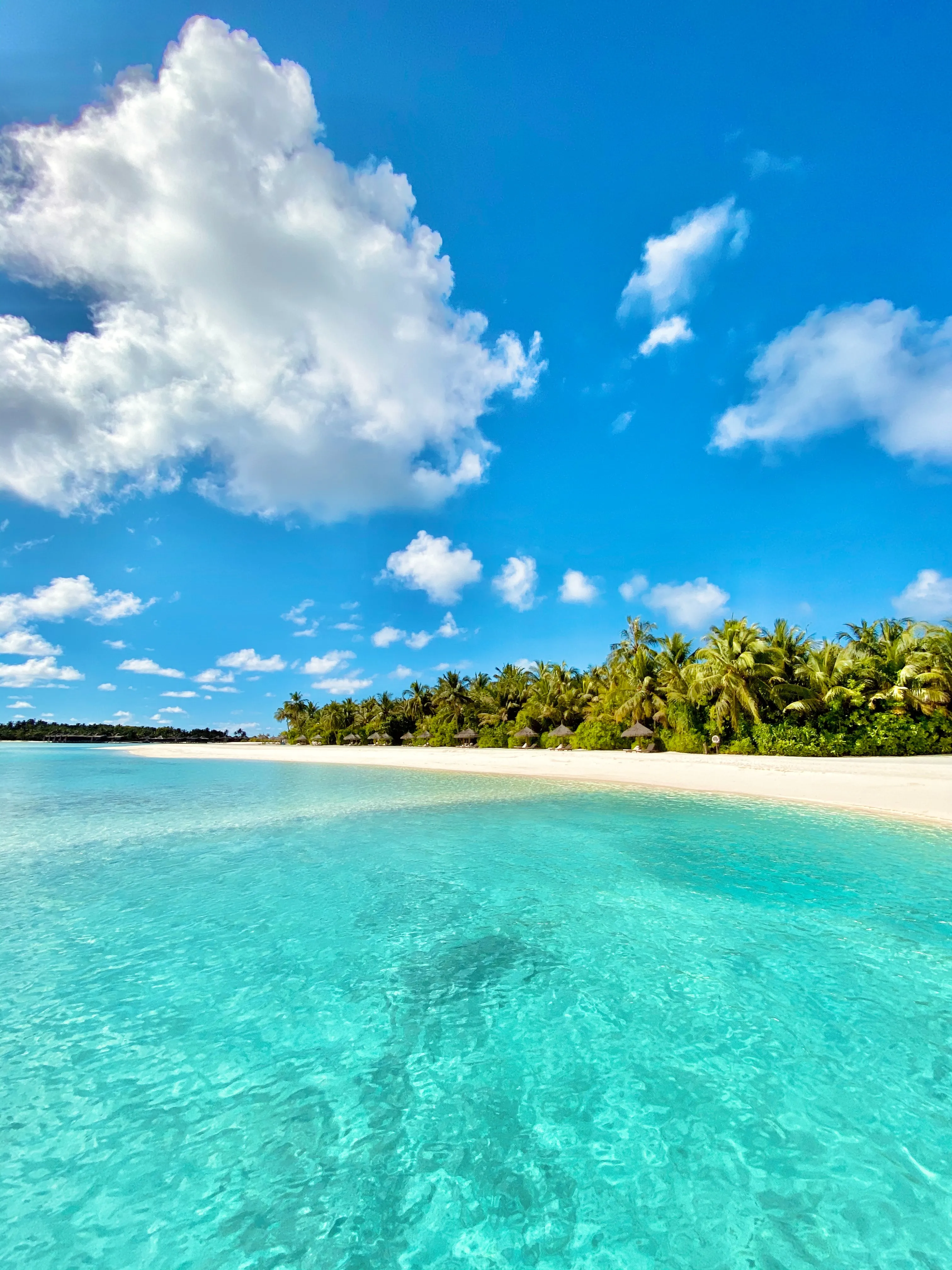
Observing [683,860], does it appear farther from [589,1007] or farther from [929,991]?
[589,1007]

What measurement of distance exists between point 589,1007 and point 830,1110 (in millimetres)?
1929

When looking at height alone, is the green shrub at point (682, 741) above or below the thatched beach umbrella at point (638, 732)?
below

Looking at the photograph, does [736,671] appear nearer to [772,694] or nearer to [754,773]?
[772,694]

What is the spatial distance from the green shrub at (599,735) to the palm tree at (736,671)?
7.57 meters

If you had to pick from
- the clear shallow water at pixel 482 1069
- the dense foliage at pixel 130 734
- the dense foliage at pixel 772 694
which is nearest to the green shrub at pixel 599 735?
the dense foliage at pixel 772 694

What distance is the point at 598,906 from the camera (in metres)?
7.66

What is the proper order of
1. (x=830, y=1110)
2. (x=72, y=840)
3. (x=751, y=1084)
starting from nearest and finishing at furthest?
(x=830, y=1110)
(x=751, y=1084)
(x=72, y=840)

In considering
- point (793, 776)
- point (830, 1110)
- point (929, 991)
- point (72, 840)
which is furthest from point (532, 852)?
point (793, 776)

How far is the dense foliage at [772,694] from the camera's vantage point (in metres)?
22.7

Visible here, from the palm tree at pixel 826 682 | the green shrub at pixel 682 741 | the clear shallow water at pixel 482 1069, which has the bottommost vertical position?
the clear shallow water at pixel 482 1069

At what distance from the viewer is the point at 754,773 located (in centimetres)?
1994

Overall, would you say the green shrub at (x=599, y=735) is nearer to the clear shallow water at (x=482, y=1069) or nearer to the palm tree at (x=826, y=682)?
the palm tree at (x=826, y=682)

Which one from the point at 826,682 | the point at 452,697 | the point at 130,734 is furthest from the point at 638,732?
the point at 130,734

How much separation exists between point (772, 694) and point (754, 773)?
24.6 feet
